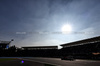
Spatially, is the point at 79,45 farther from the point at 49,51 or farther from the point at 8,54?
the point at 8,54

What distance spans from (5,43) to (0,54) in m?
9.18

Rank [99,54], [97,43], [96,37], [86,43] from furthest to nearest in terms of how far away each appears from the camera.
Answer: [86,43] < [97,43] < [96,37] < [99,54]

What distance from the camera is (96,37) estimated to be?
1585 inches

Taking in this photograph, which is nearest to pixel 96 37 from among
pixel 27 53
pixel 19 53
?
pixel 27 53

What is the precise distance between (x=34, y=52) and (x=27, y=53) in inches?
205

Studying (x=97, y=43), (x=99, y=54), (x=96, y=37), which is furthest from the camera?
(x=97, y=43)

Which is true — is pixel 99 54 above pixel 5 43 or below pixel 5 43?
below

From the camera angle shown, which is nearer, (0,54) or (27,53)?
(0,54)

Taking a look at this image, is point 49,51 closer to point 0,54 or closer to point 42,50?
point 42,50

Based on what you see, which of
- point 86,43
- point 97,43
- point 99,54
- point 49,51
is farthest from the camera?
point 49,51

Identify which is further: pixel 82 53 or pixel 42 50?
pixel 42 50

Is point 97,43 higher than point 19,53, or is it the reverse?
point 97,43

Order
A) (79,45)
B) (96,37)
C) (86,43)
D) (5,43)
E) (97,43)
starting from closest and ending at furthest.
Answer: (96,37), (97,43), (86,43), (79,45), (5,43)

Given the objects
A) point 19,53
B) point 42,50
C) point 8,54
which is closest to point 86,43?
point 42,50
